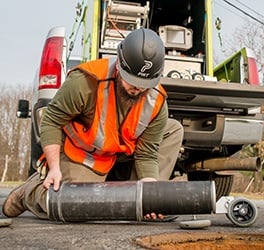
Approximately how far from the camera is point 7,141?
31000mm

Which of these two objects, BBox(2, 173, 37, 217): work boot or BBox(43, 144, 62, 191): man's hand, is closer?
BBox(43, 144, 62, 191): man's hand

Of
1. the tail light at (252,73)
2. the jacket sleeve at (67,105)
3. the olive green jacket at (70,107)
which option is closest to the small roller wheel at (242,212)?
the olive green jacket at (70,107)

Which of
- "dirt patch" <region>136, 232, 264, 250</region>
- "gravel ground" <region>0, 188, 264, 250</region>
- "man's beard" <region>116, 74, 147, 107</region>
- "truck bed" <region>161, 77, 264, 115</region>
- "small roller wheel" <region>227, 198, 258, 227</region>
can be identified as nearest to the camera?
"gravel ground" <region>0, 188, 264, 250</region>

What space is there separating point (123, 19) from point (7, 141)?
86.7 ft

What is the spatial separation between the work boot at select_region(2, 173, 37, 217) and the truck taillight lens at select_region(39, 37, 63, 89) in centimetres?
89

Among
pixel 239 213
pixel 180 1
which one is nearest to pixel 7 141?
pixel 180 1

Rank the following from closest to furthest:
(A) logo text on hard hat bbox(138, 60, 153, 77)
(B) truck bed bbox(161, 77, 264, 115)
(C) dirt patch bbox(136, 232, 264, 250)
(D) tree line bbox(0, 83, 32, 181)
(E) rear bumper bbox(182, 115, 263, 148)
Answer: (C) dirt patch bbox(136, 232, 264, 250) → (A) logo text on hard hat bbox(138, 60, 153, 77) → (B) truck bed bbox(161, 77, 264, 115) → (E) rear bumper bbox(182, 115, 263, 148) → (D) tree line bbox(0, 83, 32, 181)

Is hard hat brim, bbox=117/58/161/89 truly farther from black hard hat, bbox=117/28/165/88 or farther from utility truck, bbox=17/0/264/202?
utility truck, bbox=17/0/264/202

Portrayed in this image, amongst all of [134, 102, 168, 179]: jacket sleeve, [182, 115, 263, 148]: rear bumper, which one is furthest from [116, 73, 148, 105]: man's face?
[182, 115, 263, 148]: rear bumper

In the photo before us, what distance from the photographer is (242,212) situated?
11.6 ft

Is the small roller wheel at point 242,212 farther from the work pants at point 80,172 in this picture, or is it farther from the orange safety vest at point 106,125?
the orange safety vest at point 106,125

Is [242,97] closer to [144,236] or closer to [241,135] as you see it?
[241,135]

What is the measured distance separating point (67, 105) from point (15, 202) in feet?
3.24

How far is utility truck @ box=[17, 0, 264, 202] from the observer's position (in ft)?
14.3
